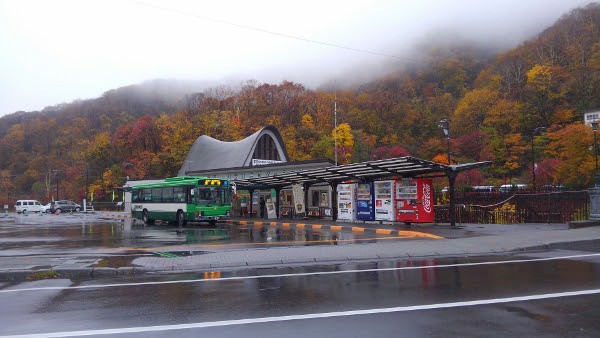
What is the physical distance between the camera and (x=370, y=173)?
Result: 26234 mm

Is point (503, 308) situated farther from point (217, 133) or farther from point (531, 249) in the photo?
point (217, 133)

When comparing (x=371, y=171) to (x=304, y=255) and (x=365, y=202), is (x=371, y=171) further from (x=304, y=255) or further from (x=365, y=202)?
(x=304, y=255)

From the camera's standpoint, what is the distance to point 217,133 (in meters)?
89.2

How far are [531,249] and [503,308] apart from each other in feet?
28.1

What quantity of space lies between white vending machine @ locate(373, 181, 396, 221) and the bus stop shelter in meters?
0.57

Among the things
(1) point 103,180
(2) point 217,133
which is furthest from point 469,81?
(1) point 103,180

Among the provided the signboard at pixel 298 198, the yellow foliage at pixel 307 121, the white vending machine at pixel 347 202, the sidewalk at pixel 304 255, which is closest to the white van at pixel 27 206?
the yellow foliage at pixel 307 121

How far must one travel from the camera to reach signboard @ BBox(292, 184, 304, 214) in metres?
33.6

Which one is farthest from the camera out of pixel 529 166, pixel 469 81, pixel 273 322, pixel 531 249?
pixel 469 81

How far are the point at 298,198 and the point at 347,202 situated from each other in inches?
235

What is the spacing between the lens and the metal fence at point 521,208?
23.1 meters

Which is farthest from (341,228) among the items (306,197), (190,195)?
(190,195)

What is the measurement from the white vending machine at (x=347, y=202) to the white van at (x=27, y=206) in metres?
56.1

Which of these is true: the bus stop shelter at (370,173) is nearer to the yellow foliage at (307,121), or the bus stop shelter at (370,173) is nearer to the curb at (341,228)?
→ the curb at (341,228)
